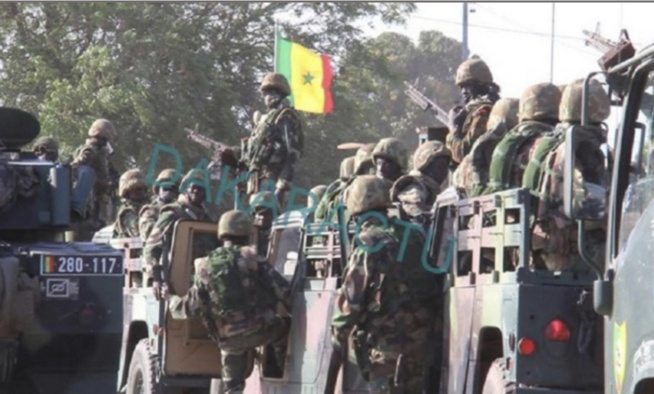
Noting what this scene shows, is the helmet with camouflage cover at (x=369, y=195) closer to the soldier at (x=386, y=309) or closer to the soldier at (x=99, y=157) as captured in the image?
the soldier at (x=386, y=309)

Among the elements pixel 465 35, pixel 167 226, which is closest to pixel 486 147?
pixel 167 226

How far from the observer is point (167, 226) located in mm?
14664

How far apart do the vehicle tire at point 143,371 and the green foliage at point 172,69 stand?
38.4 ft

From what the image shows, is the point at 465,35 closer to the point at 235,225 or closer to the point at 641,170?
the point at 235,225

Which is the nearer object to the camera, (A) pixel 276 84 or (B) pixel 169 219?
(B) pixel 169 219

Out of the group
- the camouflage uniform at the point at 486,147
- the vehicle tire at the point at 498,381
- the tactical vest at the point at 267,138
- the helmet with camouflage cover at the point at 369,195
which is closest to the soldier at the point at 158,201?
the tactical vest at the point at 267,138

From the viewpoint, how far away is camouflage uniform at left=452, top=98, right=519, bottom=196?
1174 centimetres

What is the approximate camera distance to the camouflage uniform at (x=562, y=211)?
1025cm

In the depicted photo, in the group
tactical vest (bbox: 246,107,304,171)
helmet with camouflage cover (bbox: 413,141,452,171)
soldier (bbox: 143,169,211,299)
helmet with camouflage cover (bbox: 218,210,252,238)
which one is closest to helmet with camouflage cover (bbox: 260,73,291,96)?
tactical vest (bbox: 246,107,304,171)

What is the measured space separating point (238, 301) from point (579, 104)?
369cm

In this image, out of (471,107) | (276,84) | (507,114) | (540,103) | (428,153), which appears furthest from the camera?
(276,84)

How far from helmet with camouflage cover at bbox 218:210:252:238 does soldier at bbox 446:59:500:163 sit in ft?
5.19

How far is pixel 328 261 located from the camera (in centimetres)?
1262

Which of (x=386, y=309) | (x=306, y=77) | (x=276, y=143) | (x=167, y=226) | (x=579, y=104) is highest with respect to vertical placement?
(x=306, y=77)
